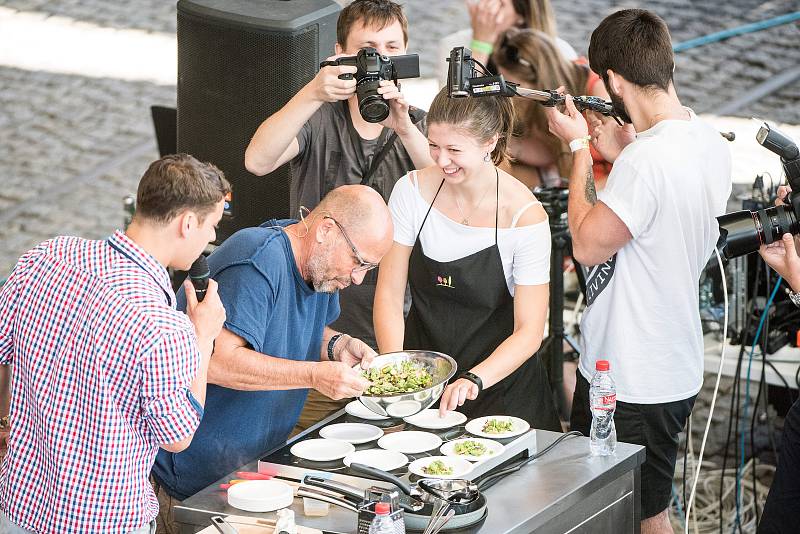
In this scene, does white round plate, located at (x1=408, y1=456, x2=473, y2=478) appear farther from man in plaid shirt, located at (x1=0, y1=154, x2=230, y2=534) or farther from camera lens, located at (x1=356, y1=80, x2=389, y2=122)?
camera lens, located at (x1=356, y1=80, x2=389, y2=122)

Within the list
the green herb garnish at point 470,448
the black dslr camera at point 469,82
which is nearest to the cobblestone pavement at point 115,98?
the black dslr camera at point 469,82

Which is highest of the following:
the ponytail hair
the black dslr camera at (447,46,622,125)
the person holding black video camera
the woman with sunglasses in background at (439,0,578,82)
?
the woman with sunglasses in background at (439,0,578,82)

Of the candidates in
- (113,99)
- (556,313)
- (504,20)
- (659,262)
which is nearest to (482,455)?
(659,262)

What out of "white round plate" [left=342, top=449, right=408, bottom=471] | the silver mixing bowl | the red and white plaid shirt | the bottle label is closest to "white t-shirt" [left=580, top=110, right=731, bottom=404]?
the bottle label

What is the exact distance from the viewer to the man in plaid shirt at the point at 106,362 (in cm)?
237

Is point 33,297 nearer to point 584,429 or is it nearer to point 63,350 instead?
point 63,350

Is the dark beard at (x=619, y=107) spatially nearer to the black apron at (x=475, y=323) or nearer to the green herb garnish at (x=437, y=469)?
the black apron at (x=475, y=323)

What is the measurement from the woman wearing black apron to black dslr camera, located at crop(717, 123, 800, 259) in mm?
496

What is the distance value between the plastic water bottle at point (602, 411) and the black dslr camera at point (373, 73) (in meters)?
0.93

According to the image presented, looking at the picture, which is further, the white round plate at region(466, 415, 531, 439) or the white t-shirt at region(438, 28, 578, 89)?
the white t-shirt at region(438, 28, 578, 89)

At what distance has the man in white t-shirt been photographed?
304 centimetres

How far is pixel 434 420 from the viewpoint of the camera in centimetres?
301

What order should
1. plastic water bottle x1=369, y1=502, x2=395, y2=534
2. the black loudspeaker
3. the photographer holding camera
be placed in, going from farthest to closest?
1. the black loudspeaker
2. the photographer holding camera
3. plastic water bottle x1=369, y1=502, x2=395, y2=534

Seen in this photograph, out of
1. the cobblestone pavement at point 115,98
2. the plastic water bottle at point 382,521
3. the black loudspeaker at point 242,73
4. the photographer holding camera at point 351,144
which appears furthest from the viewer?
the cobblestone pavement at point 115,98
